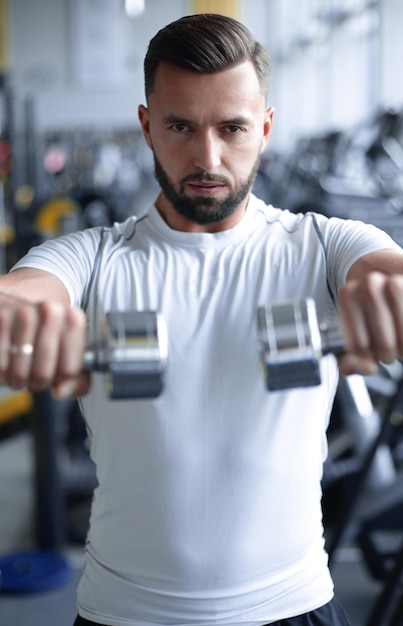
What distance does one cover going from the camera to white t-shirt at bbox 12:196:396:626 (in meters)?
1.44

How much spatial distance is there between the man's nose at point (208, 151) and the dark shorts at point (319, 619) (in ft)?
2.46

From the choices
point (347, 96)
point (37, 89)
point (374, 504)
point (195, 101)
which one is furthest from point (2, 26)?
point (195, 101)

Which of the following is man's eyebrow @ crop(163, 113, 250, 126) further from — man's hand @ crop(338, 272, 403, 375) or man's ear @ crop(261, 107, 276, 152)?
man's hand @ crop(338, 272, 403, 375)

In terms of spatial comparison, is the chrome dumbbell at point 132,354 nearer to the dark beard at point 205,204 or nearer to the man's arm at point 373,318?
the man's arm at point 373,318

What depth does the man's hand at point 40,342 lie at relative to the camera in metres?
0.87

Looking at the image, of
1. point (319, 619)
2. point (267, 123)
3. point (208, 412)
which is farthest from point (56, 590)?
point (267, 123)

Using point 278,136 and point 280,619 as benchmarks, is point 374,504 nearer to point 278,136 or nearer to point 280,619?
point 280,619

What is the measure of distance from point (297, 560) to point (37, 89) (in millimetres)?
11884

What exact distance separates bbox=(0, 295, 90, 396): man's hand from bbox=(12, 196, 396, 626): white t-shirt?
1.73 ft

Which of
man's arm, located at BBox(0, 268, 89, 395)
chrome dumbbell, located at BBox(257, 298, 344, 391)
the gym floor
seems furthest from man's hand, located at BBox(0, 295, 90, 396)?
the gym floor

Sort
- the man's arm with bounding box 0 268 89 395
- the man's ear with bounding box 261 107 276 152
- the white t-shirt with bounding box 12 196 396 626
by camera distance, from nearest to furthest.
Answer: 1. the man's arm with bounding box 0 268 89 395
2. the white t-shirt with bounding box 12 196 396 626
3. the man's ear with bounding box 261 107 276 152

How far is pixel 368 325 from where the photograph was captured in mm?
901

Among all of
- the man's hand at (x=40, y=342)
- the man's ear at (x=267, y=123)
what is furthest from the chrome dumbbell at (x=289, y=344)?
the man's ear at (x=267, y=123)

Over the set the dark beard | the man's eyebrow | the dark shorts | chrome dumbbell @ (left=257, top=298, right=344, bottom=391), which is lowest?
the dark shorts
